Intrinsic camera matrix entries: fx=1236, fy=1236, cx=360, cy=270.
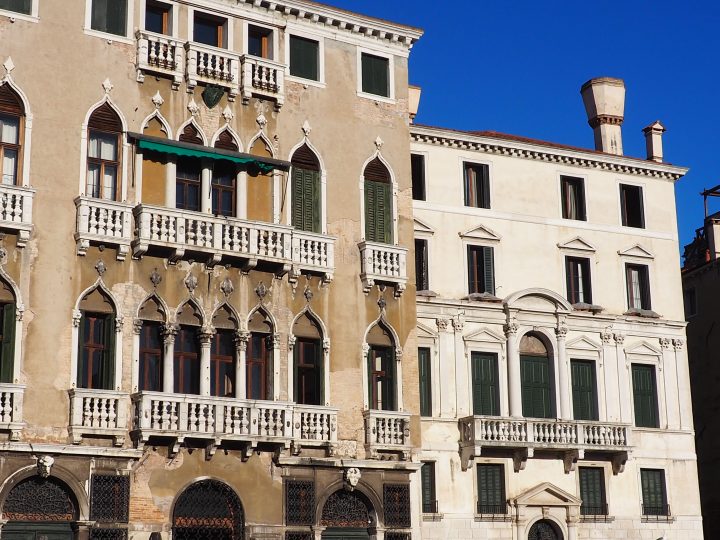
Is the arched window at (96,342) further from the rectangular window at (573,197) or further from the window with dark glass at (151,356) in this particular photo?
the rectangular window at (573,197)

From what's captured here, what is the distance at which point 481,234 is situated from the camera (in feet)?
114

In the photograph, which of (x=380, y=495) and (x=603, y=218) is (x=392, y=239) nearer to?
(x=380, y=495)

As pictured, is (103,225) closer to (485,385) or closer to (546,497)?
(485,385)

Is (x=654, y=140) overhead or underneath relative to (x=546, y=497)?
overhead

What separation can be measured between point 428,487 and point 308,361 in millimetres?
5422

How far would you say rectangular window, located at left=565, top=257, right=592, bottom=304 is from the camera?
35875 mm

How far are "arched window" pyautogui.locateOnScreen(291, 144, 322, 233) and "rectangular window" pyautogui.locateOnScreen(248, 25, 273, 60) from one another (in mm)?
2496

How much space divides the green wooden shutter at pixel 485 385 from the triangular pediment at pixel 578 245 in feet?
13.9

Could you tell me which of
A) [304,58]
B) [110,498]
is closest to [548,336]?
[304,58]

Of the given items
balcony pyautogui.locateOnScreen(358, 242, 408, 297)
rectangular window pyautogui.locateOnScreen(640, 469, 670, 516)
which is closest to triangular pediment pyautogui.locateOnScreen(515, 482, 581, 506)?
rectangular window pyautogui.locateOnScreen(640, 469, 670, 516)

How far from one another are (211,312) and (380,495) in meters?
5.97

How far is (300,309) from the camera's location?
29.1 meters

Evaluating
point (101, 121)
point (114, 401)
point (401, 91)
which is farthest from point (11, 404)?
point (401, 91)

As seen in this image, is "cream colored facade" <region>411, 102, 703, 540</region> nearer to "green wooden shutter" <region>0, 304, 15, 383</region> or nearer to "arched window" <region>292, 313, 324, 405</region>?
"arched window" <region>292, 313, 324, 405</region>
